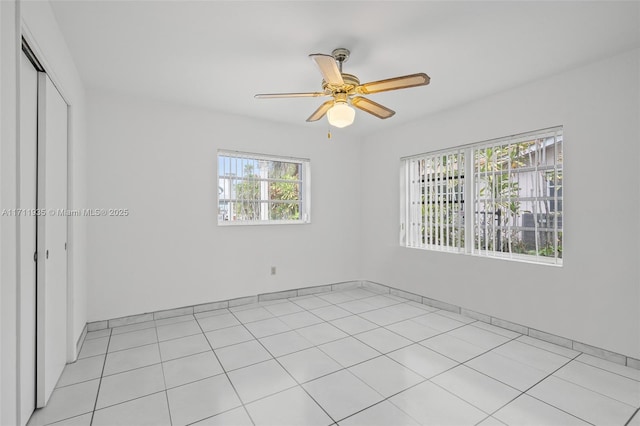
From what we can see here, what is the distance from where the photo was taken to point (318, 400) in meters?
2.02

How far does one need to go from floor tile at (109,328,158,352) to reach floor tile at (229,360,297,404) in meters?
1.13

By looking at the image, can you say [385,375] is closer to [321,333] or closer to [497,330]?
[321,333]

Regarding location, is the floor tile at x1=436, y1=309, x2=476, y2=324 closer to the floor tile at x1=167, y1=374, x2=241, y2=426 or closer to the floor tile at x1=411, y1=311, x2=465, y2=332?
the floor tile at x1=411, y1=311, x2=465, y2=332

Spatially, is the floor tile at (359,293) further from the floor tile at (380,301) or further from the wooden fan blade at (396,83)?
the wooden fan blade at (396,83)

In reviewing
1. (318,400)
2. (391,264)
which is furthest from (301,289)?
(318,400)

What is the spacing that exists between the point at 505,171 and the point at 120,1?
3.61 metres

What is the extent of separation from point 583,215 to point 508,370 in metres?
1.49

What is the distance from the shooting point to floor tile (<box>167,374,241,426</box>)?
1.87 metres

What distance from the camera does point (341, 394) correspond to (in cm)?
209

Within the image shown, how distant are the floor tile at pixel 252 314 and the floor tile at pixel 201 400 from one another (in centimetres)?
125

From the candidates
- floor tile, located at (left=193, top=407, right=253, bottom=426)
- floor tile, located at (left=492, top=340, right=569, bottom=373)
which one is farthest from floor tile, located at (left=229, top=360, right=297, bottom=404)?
floor tile, located at (left=492, top=340, right=569, bottom=373)

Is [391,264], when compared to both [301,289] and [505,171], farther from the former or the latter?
[505,171]

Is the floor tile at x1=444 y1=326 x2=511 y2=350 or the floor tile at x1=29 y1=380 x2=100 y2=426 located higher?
the floor tile at x1=444 y1=326 x2=511 y2=350

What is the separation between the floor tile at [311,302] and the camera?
13.3ft
